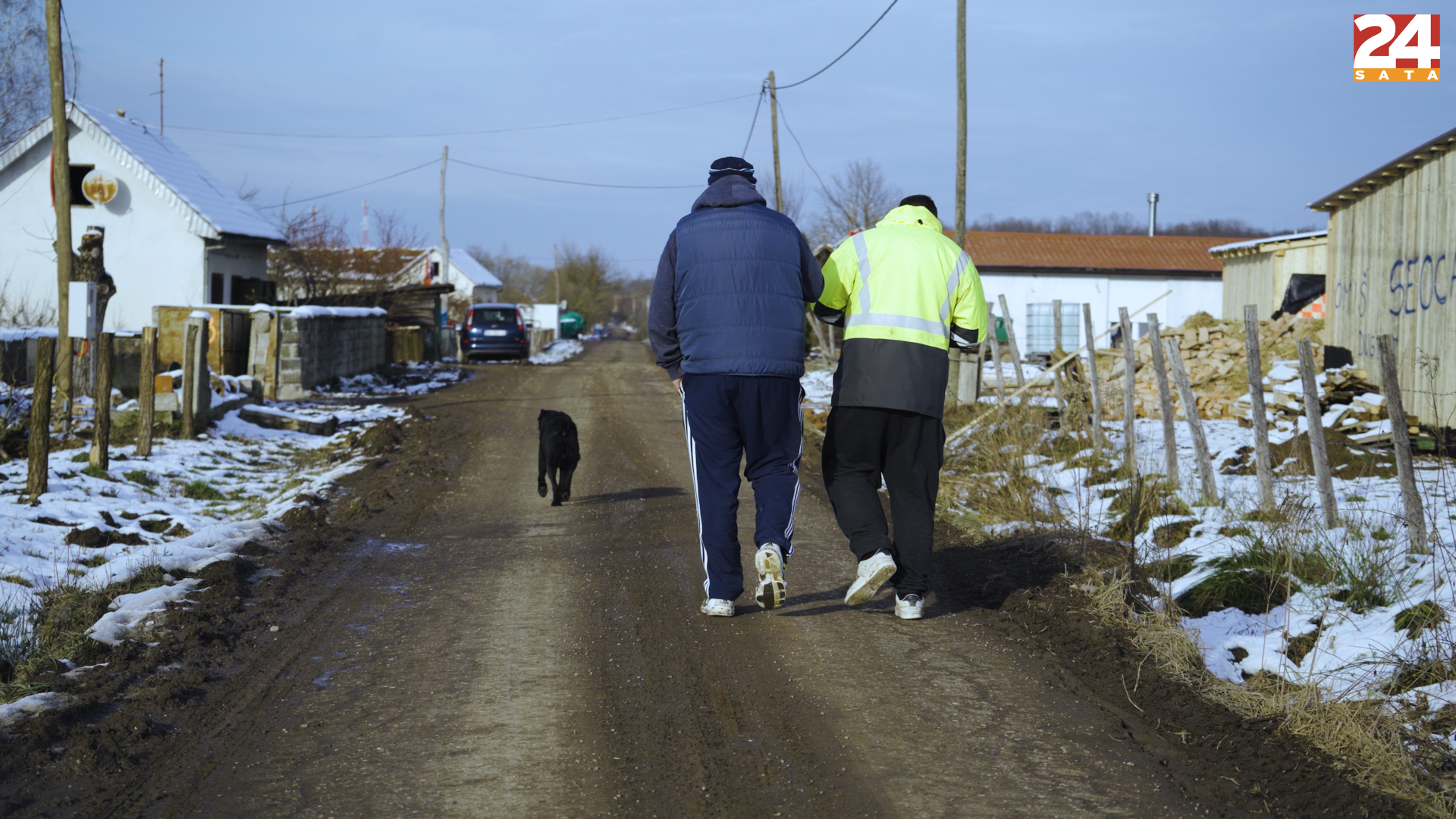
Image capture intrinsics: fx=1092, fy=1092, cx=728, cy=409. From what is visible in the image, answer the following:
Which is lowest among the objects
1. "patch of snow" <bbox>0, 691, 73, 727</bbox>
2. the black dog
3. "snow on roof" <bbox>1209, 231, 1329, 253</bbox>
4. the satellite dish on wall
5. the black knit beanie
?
"patch of snow" <bbox>0, 691, 73, 727</bbox>

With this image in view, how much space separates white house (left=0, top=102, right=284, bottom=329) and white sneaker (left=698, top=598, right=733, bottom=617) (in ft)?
77.9

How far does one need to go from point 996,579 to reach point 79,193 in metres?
26.7

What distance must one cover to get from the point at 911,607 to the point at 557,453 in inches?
167

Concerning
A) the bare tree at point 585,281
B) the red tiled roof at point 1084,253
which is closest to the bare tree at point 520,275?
the bare tree at point 585,281

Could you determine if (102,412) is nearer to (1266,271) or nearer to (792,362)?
(792,362)

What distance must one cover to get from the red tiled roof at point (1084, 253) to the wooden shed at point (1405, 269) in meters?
22.7

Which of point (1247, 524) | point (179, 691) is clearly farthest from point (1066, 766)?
point (1247, 524)

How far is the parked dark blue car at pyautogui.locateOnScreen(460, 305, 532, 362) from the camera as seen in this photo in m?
31.5

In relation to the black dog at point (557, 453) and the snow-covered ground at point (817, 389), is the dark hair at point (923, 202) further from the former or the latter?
the snow-covered ground at point (817, 389)

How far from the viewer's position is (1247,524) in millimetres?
6863

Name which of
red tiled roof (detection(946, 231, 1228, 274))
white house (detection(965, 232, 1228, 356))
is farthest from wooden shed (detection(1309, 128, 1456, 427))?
red tiled roof (detection(946, 231, 1228, 274))

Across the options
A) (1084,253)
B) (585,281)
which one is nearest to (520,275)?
(585,281)

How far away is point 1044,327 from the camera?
38562 millimetres

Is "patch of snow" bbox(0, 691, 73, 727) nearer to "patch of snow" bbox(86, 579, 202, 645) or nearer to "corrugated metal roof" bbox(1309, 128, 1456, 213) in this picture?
"patch of snow" bbox(86, 579, 202, 645)
